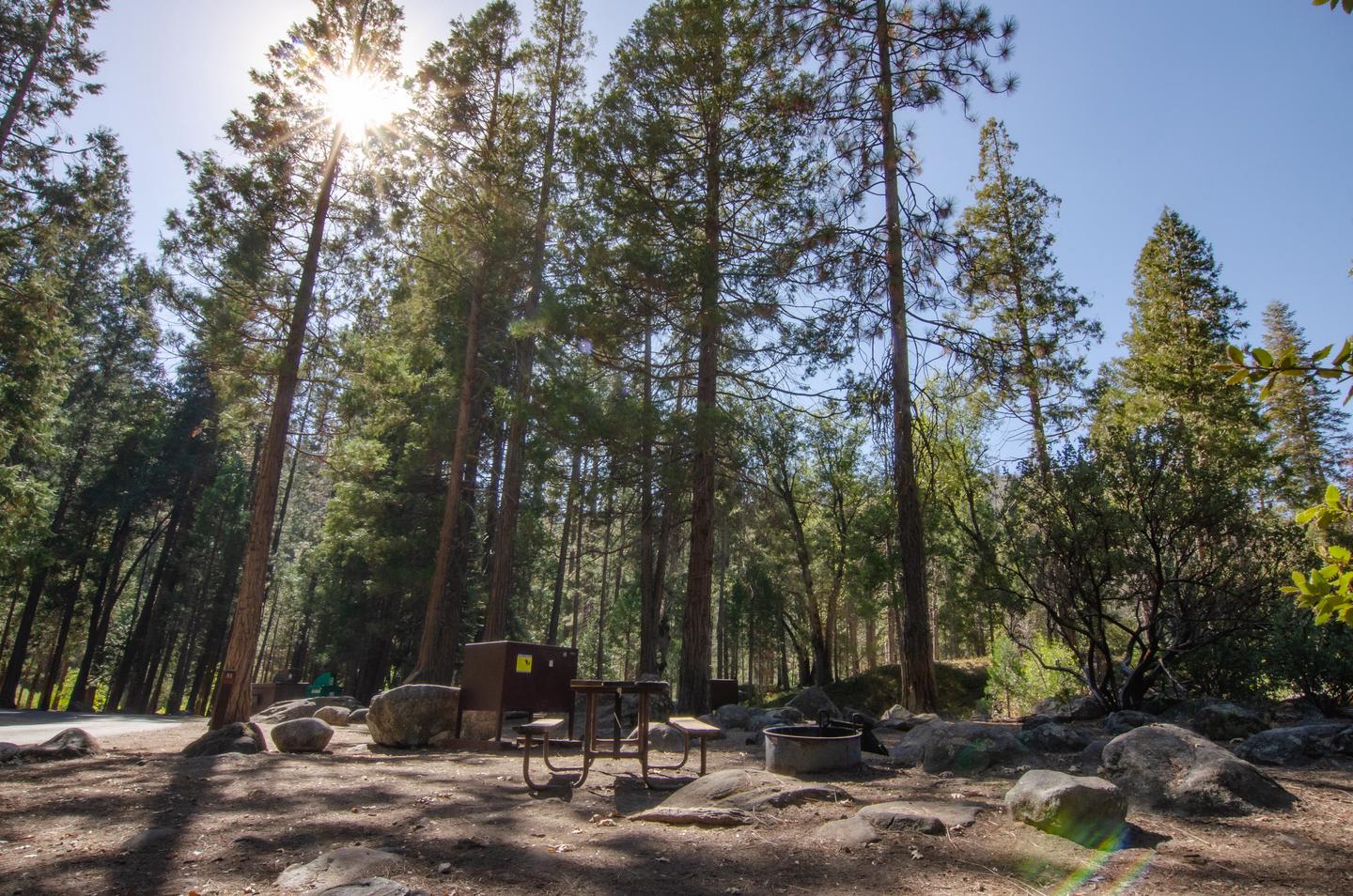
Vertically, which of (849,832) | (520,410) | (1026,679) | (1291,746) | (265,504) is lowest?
(849,832)

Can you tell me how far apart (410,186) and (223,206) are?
14.5 feet

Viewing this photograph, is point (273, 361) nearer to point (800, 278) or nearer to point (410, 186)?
point (410, 186)

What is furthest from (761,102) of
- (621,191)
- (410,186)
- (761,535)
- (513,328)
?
(761,535)

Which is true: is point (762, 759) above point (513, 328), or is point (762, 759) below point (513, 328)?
below

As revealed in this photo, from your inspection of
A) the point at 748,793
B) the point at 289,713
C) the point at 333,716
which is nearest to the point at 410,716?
the point at 333,716

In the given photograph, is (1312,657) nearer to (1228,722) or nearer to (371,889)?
(1228,722)

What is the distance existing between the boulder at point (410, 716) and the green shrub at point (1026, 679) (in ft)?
33.4

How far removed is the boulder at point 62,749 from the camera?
24.4ft

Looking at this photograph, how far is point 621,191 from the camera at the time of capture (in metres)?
13.6

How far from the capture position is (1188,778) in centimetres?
486

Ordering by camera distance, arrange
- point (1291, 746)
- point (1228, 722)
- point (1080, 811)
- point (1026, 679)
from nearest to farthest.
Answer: point (1080, 811) < point (1291, 746) < point (1228, 722) < point (1026, 679)

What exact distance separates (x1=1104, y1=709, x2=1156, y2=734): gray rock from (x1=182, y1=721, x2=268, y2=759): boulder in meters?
10.1

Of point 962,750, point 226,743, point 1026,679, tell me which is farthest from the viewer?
point 1026,679

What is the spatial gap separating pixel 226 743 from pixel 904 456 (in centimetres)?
995
